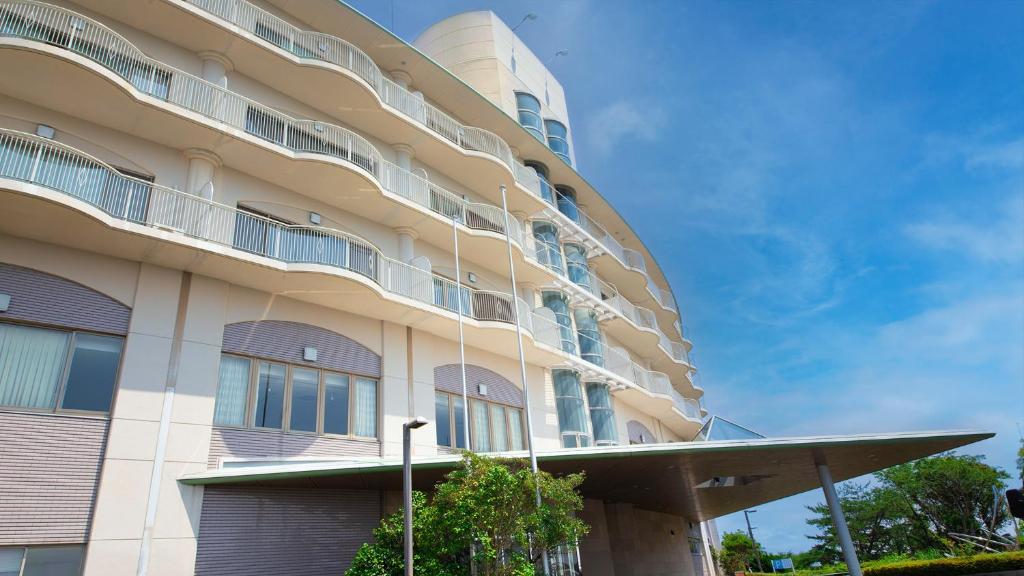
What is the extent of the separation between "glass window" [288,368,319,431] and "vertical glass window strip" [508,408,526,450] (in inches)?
295

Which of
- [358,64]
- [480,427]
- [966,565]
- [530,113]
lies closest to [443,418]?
[480,427]

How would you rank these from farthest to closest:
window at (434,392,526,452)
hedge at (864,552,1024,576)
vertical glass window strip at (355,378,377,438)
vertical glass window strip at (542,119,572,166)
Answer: vertical glass window strip at (542,119,572,166) → hedge at (864,552,1024,576) → window at (434,392,526,452) → vertical glass window strip at (355,378,377,438)

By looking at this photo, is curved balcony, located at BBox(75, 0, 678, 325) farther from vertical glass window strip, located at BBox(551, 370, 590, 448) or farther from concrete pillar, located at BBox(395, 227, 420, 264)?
vertical glass window strip, located at BBox(551, 370, 590, 448)

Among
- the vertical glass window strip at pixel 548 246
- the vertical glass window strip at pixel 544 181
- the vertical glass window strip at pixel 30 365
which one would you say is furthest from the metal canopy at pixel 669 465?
the vertical glass window strip at pixel 544 181

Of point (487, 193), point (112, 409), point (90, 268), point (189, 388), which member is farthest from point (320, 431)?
point (487, 193)

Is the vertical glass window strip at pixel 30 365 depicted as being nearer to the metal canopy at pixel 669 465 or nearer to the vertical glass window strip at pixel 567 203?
the metal canopy at pixel 669 465

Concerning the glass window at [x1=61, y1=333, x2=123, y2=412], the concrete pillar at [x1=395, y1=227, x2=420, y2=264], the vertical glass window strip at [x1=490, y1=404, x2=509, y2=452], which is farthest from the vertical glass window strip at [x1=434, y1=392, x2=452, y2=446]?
the glass window at [x1=61, y1=333, x2=123, y2=412]

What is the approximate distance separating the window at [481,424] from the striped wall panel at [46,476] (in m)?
8.99

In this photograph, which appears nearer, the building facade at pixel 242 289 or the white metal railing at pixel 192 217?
the building facade at pixel 242 289

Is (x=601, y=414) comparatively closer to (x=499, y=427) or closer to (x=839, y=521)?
(x=499, y=427)

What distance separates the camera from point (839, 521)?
55.4 ft

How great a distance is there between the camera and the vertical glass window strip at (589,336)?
27.0m

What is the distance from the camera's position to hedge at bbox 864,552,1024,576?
2189 centimetres

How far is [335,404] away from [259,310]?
3.16 meters
